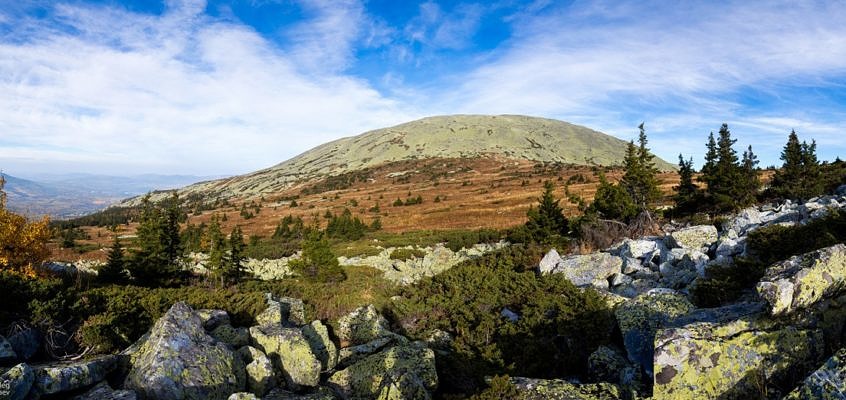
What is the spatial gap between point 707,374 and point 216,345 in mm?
9217

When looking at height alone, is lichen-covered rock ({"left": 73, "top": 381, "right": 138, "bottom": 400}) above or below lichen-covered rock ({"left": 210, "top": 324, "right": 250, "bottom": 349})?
above

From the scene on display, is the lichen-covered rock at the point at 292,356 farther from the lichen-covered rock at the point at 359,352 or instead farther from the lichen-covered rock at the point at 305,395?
the lichen-covered rock at the point at 359,352

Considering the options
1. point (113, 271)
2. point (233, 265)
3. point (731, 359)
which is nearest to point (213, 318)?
point (113, 271)

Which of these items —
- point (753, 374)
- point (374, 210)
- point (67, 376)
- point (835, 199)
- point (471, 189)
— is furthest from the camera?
point (471, 189)

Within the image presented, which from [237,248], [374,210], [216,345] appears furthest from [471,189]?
[216,345]

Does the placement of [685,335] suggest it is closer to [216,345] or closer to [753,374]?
[753,374]

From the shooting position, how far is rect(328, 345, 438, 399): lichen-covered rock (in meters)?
8.52

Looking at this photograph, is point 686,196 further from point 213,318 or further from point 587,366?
point 213,318

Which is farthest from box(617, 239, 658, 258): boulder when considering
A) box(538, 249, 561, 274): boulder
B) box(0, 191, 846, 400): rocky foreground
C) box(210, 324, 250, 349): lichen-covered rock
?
box(210, 324, 250, 349): lichen-covered rock

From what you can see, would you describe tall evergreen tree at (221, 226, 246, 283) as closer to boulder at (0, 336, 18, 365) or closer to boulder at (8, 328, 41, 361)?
boulder at (8, 328, 41, 361)

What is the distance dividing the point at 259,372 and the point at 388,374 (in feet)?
9.68

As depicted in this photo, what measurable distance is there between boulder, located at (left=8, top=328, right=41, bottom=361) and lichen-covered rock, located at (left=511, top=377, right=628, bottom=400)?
1071cm

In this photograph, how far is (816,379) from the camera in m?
4.85

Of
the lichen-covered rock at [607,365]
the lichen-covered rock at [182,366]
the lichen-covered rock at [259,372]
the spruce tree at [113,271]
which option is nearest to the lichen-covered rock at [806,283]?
the lichen-covered rock at [607,365]
